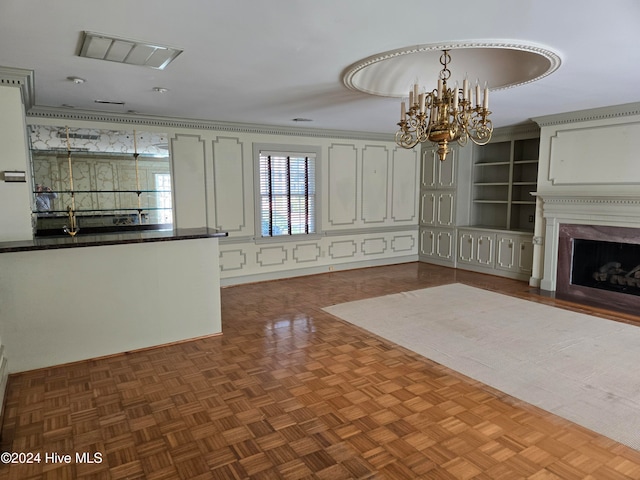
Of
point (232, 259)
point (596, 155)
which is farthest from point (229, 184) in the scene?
point (596, 155)

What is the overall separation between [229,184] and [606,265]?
453 cm

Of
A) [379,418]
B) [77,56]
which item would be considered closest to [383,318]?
[379,418]

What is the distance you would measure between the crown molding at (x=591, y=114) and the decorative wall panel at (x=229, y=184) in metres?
3.68

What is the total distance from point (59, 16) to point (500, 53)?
2957 millimetres

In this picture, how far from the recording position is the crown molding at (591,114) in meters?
→ 3.97

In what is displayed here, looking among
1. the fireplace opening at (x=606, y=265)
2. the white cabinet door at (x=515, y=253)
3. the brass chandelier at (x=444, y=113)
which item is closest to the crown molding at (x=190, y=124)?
the white cabinet door at (x=515, y=253)

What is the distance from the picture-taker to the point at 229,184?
16.8 feet

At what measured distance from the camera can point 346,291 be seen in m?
4.88

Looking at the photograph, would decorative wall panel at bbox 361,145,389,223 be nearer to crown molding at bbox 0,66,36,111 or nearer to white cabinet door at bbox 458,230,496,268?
white cabinet door at bbox 458,230,496,268

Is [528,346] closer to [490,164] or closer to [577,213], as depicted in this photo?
[577,213]

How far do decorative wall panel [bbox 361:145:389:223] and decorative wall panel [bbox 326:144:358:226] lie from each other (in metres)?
0.19

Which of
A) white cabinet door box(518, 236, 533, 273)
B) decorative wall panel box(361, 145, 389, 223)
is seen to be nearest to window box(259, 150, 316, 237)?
decorative wall panel box(361, 145, 389, 223)

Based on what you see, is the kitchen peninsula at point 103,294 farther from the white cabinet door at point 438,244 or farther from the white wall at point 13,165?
the white cabinet door at point 438,244

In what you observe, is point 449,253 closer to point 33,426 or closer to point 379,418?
point 379,418
